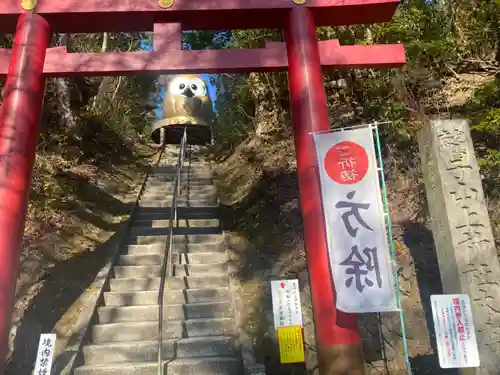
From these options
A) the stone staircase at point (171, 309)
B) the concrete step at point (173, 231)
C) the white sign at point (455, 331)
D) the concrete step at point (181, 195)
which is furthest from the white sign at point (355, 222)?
the concrete step at point (181, 195)

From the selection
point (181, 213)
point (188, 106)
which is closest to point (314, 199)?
point (181, 213)

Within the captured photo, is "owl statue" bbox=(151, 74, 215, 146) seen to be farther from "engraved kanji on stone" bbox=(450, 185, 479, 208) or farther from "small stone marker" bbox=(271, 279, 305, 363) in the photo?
"engraved kanji on stone" bbox=(450, 185, 479, 208)

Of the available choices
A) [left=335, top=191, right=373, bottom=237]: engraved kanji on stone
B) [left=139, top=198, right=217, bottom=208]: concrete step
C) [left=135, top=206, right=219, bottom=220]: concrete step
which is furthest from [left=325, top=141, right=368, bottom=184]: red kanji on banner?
[left=139, top=198, right=217, bottom=208]: concrete step

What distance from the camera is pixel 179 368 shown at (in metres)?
4.81

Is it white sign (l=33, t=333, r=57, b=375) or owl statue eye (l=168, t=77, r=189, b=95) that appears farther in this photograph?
owl statue eye (l=168, t=77, r=189, b=95)

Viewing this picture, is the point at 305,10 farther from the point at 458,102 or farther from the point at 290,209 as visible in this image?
the point at 458,102

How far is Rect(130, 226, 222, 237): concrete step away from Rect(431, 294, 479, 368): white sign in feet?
14.3

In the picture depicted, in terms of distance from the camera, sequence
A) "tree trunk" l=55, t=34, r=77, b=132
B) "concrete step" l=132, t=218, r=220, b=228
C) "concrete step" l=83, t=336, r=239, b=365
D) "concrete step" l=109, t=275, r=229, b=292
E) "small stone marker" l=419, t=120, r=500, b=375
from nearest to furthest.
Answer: "small stone marker" l=419, t=120, r=500, b=375, "concrete step" l=83, t=336, r=239, b=365, "concrete step" l=109, t=275, r=229, b=292, "concrete step" l=132, t=218, r=220, b=228, "tree trunk" l=55, t=34, r=77, b=132

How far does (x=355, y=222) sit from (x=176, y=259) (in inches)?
141

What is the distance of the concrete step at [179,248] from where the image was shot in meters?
7.14

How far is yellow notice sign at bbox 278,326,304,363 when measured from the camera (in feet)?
14.4

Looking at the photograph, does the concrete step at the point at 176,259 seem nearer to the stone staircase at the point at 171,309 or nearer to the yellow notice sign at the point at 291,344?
the stone staircase at the point at 171,309

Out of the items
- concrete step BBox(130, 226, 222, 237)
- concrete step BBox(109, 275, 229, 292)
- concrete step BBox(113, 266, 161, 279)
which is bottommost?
concrete step BBox(109, 275, 229, 292)

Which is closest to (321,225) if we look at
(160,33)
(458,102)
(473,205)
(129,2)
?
(473,205)
